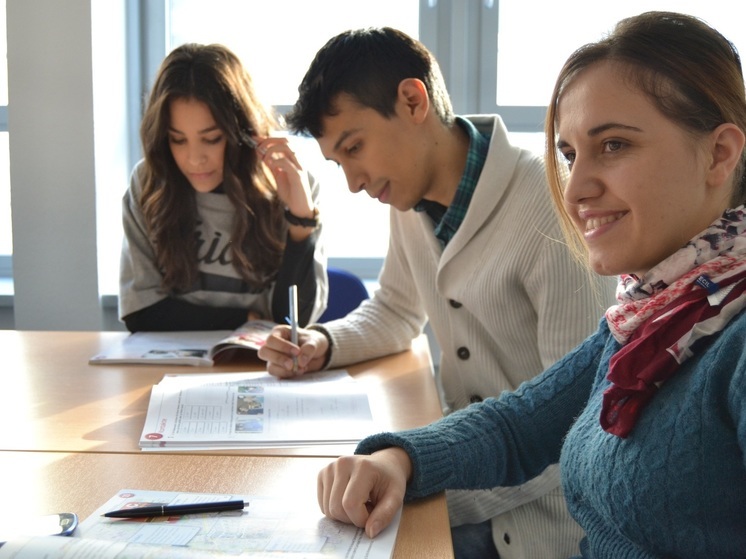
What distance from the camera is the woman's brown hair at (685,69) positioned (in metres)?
0.92

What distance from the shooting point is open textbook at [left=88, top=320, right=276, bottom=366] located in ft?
5.72

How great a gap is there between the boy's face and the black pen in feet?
2.81

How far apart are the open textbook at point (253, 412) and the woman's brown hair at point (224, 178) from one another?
0.56 meters

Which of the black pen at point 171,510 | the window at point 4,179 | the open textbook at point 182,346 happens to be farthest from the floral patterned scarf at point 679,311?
the window at point 4,179

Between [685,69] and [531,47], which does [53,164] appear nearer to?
[531,47]

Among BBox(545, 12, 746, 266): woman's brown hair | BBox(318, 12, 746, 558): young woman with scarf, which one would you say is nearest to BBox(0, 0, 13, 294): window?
BBox(318, 12, 746, 558): young woman with scarf

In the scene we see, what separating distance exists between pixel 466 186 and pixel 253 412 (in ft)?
1.94

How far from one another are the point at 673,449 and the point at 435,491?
0.30 meters

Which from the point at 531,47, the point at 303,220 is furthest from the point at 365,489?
the point at 531,47

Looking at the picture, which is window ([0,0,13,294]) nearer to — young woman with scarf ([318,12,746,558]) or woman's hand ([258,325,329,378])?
woman's hand ([258,325,329,378])

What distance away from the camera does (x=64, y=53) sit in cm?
Result: 284

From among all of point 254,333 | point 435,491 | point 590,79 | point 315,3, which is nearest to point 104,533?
point 435,491

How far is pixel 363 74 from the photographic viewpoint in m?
1.64

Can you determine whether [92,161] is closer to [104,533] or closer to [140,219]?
[140,219]
